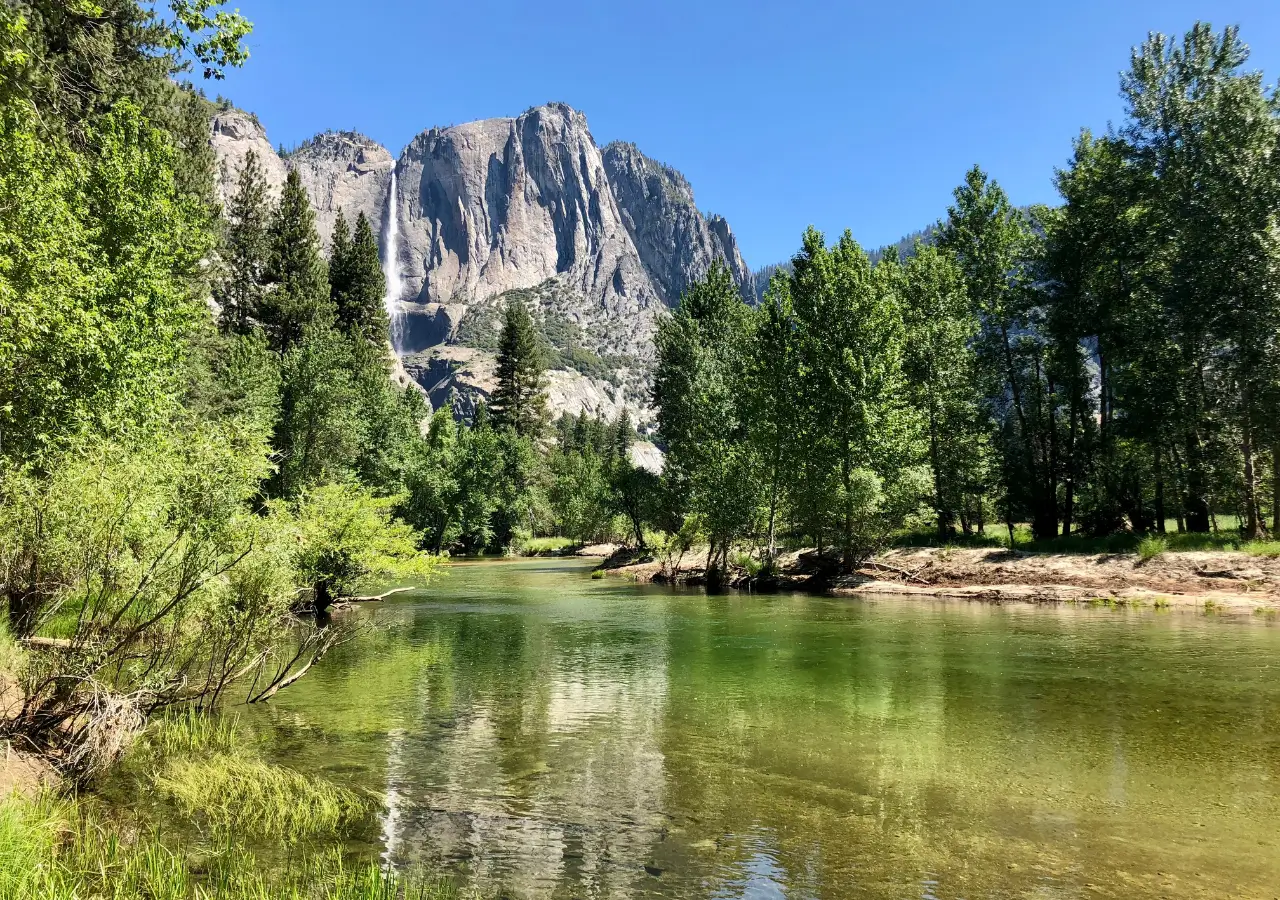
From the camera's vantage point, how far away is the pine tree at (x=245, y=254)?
2194 inches

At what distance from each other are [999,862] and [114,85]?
3590 centimetres

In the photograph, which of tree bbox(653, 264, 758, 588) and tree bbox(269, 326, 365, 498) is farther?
tree bbox(269, 326, 365, 498)

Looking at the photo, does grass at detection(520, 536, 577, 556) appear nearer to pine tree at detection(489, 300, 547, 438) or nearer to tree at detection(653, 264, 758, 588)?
pine tree at detection(489, 300, 547, 438)

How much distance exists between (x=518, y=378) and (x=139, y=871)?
90.6m

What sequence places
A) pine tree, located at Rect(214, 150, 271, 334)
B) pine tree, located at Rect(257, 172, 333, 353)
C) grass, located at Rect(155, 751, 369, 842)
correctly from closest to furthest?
grass, located at Rect(155, 751, 369, 842)
pine tree, located at Rect(214, 150, 271, 334)
pine tree, located at Rect(257, 172, 333, 353)

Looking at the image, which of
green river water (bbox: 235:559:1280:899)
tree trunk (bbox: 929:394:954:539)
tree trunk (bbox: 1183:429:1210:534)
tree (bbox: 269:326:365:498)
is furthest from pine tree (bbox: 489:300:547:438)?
green river water (bbox: 235:559:1280:899)

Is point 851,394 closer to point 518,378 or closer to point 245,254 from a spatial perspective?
point 245,254

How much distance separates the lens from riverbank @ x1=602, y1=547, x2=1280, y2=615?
26250 mm

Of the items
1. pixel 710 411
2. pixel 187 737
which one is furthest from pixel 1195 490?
pixel 187 737

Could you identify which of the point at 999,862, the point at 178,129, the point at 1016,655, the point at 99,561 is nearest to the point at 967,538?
the point at 1016,655

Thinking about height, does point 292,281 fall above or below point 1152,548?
above

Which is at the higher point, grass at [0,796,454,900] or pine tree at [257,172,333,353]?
pine tree at [257,172,333,353]

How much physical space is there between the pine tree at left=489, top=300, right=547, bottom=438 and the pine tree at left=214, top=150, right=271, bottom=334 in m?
35.9

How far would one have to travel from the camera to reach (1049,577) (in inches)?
1223
